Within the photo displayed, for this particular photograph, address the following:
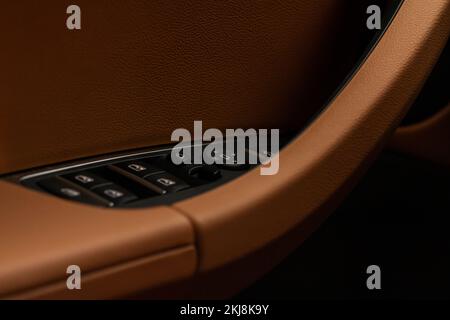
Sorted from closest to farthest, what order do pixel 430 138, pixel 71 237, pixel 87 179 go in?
pixel 71 237 → pixel 87 179 → pixel 430 138

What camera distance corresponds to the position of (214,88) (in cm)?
81

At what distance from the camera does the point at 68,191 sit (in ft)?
2.34

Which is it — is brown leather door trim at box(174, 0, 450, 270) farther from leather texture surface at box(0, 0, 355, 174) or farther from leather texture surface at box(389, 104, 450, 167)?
leather texture surface at box(389, 104, 450, 167)

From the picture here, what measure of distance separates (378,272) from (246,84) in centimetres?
51

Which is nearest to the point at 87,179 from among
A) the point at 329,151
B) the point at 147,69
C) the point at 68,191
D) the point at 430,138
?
the point at 68,191

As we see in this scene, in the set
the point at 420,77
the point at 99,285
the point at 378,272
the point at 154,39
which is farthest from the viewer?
the point at 378,272

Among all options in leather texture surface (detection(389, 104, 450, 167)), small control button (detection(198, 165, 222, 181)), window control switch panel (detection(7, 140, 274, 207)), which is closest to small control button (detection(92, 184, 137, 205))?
window control switch panel (detection(7, 140, 274, 207))

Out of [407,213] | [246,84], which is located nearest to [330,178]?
[246,84]

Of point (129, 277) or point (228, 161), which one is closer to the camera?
point (129, 277)

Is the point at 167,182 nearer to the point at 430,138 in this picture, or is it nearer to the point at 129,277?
the point at 129,277

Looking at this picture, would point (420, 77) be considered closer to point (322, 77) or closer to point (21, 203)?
point (322, 77)

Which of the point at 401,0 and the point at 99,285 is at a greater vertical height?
the point at 401,0

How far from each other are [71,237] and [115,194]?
0.10 m

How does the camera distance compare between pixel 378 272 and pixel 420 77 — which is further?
pixel 378 272
